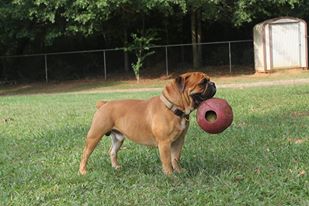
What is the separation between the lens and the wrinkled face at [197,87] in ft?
18.3

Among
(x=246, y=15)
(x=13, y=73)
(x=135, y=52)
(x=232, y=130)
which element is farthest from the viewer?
(x=13, y=73)

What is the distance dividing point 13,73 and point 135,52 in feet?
29.2

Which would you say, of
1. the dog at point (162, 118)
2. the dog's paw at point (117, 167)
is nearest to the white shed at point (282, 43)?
the dog's paw at point (117, 167)

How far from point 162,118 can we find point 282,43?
25392 mm

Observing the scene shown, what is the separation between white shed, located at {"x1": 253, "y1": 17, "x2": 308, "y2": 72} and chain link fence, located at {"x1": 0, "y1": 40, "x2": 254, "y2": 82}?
359 cm

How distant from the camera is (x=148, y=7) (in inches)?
1097

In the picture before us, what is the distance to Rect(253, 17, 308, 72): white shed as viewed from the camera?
29.9m

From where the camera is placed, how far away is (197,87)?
5.59 metres

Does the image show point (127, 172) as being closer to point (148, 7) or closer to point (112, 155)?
point (112, 155)

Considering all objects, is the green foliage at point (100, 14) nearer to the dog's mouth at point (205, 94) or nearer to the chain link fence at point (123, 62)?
the chain link fence at point (123, 62)

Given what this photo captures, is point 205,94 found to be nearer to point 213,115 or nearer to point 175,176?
point 213,115

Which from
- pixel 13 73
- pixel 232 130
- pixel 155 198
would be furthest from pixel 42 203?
pixel 13 73

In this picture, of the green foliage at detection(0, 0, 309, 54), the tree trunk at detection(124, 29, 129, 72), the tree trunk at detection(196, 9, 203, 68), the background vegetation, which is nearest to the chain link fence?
the tree trunk at detection(124, 29, 129, 72)

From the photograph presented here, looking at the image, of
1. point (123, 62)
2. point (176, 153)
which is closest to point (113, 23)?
point (123, 62)
